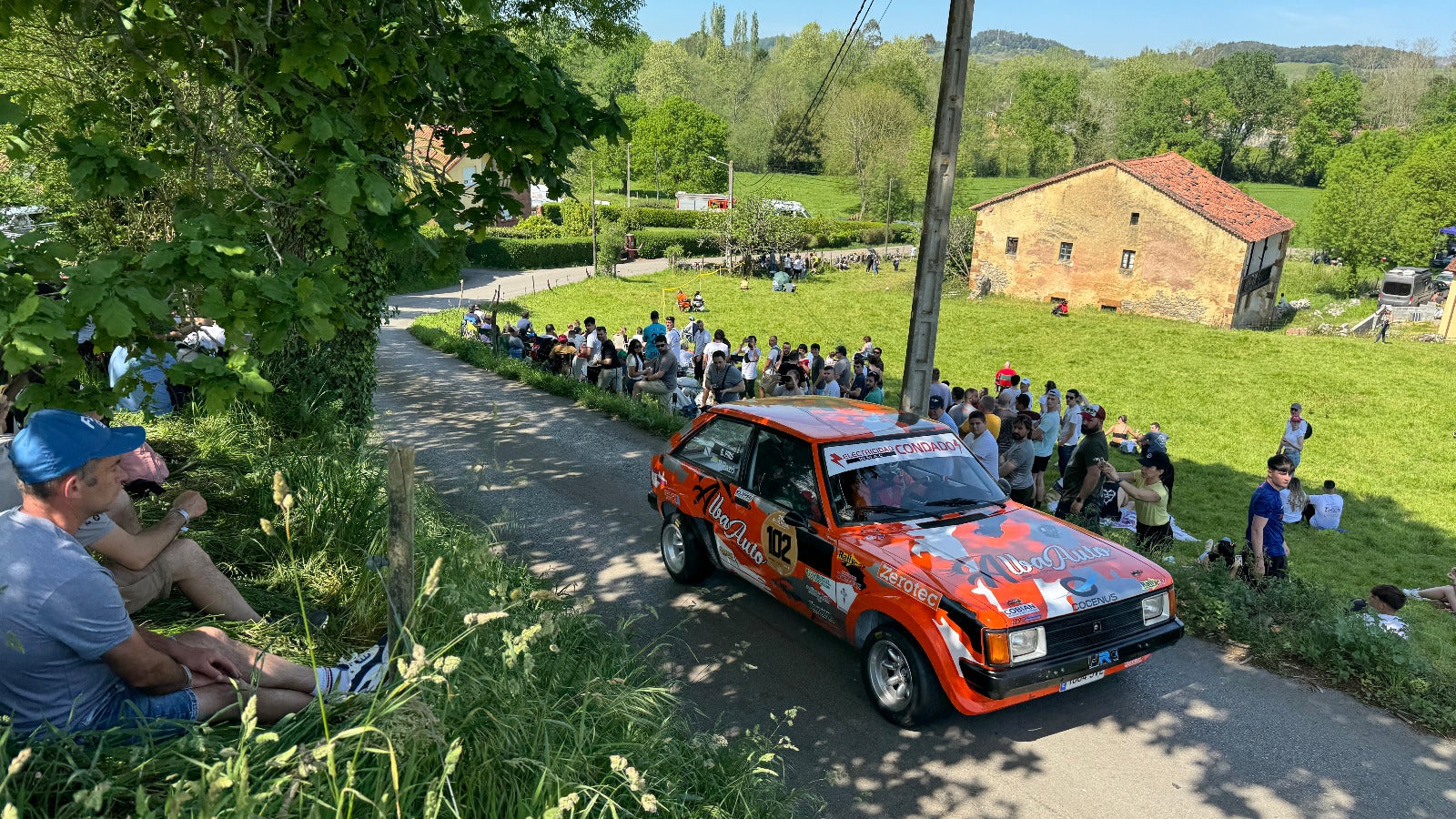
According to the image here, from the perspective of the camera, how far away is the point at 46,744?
300 centimetres

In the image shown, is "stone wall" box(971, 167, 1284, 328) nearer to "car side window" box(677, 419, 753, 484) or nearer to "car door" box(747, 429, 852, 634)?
"car side window" box(677, 419, 753, 484)

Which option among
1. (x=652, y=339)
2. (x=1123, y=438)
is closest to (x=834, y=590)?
(x=1123, y=438)

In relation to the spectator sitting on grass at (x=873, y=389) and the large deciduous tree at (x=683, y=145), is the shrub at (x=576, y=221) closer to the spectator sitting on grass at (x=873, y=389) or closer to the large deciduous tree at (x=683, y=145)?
the large deciduous tree at (x=683, y=145)

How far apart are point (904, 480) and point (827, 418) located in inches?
37.7

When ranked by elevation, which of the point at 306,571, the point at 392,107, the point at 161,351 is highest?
the point at 392,107

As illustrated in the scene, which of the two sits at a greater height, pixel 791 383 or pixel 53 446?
pixel 53 446

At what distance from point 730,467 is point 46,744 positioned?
478 cm

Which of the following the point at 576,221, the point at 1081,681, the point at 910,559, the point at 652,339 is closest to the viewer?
the point at 1081,681

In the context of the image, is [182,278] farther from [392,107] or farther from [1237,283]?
[1237,283]

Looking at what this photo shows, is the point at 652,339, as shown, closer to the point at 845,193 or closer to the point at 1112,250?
the point at 1112,250

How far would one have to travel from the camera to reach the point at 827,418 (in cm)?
702

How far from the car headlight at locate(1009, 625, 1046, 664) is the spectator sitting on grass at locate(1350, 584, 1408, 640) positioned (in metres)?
3.28

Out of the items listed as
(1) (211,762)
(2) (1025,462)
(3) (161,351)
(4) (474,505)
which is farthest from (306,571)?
(2) (1025,462)

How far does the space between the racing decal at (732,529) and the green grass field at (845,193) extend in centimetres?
6390
